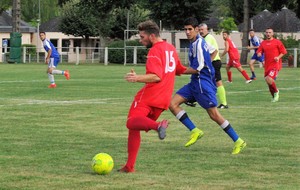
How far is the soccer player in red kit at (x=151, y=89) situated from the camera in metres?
9.90

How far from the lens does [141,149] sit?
1248 centimetres

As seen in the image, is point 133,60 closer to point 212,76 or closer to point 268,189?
point 212,76

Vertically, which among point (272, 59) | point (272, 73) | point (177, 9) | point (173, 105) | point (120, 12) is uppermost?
point (177, 9)

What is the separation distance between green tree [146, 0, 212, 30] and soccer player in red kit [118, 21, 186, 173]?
60.4 m

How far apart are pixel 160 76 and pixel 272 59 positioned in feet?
45.1

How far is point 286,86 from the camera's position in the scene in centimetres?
2995

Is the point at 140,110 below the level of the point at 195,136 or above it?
above

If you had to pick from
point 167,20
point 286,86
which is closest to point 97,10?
point 167,20

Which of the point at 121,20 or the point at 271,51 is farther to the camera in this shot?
the point at 121,20

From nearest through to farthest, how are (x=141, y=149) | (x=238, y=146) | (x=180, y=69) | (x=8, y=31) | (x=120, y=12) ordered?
(x=180, y=69), (x=238, y=146), (x=141, y=149), (x=120, y=12), (x=8, y=31)

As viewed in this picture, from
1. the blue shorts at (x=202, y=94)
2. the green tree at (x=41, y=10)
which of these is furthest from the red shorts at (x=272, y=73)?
the green tree at (x=41, y=10)

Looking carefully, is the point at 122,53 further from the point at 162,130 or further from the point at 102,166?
the point at 162,130

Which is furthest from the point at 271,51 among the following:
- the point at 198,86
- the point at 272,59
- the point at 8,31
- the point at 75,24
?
the point at 8,31

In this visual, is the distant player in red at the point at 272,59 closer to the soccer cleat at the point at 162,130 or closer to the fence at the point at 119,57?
the soccer cleat at the point at 162,130
